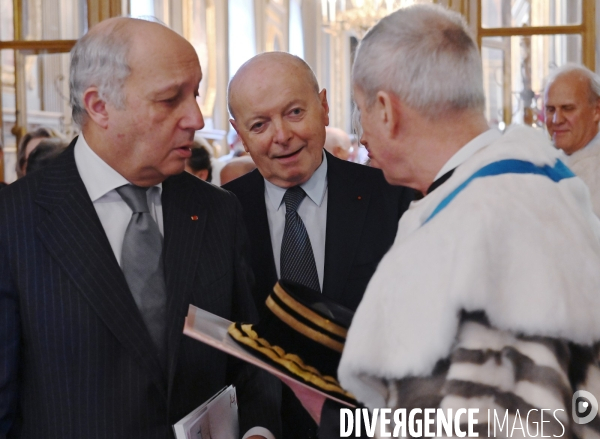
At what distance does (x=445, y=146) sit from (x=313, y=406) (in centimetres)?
62

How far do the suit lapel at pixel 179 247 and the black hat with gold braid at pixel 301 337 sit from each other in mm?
341

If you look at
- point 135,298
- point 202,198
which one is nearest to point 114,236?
point 135,298

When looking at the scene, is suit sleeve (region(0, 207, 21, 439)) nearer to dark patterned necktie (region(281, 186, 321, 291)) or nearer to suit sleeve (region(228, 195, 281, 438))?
suit sleeve (region(228, 195, 281, 438))

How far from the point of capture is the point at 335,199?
251 centimetres

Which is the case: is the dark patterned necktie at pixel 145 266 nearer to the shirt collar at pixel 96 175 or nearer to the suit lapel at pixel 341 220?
the shirt collar at pixel 96 175

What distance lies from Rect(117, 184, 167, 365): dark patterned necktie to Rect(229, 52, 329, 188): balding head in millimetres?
614

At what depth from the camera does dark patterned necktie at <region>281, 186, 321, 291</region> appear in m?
2.38

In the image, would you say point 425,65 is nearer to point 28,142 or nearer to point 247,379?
point 247,379

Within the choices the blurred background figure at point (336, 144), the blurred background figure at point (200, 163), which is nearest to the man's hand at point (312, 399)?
the blurred background figure at point (200, 163)

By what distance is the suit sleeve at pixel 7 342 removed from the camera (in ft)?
5.50

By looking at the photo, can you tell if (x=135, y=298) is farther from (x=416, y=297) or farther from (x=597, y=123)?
(x=597, y=123)

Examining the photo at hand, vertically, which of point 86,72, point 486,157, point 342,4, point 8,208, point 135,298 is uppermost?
point 342,4

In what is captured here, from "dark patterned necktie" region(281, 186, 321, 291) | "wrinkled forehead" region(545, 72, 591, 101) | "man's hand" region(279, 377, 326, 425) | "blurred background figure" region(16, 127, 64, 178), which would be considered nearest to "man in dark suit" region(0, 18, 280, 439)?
"dark patterned necktie" region(281, 186, 321, 291)

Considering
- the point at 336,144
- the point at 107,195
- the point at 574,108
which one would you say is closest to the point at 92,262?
the point at 107,195
